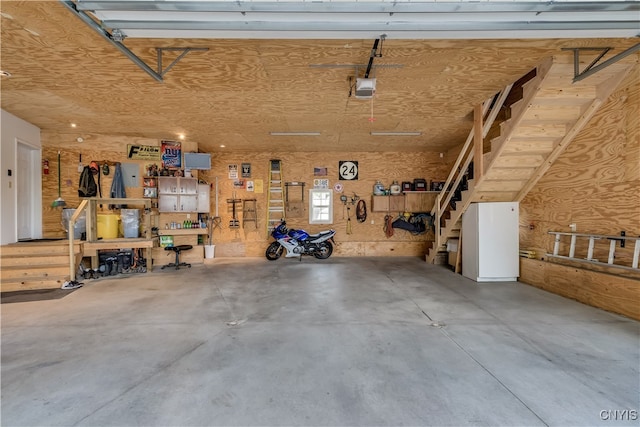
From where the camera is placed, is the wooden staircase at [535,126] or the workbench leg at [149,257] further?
the workbench leg at [149,257]

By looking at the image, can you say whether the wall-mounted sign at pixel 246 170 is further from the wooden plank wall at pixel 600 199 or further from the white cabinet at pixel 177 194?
the wooden plank wall at pixel 600 199

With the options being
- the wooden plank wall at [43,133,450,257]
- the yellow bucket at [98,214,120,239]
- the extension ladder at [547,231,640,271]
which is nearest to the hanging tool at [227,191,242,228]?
the wooden plank wall at [43,133,450,257]

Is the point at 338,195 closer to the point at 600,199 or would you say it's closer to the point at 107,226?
the point at 600,199

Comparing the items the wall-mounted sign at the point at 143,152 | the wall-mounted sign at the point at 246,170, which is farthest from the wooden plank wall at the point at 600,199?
the wall-mounted sign at the point at 143,152

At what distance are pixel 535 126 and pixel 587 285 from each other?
2.18 metres

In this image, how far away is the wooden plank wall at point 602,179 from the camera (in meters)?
3.06

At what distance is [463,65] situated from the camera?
2.99 meters

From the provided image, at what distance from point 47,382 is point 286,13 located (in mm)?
3179

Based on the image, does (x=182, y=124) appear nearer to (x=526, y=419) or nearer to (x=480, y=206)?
(x=480, y=206)

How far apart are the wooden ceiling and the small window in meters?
2.28

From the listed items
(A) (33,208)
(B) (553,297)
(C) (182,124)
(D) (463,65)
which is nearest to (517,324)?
(B) (553,297)

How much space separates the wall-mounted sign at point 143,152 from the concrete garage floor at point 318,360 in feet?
10.8

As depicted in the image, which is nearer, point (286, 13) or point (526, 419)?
point (526, 419)

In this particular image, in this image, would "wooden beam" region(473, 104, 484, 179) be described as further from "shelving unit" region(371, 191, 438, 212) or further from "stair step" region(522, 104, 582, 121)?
"shelving unit" region(371, 191, 438, 212)
